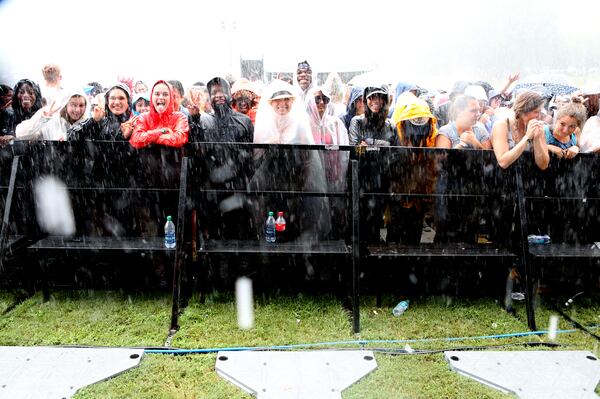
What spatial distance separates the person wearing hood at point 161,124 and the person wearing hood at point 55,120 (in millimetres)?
1072

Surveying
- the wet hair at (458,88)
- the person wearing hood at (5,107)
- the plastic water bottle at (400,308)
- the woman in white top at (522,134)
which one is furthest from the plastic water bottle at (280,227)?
the wet hair at (458,88)

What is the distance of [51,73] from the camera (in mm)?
6055

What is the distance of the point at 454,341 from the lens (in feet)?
13.0

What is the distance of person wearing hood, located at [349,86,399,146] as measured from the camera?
198 inches

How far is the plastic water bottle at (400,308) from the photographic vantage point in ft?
14.6

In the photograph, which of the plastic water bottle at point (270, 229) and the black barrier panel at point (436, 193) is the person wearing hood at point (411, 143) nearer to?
the black barrier panel at point (436, 193)

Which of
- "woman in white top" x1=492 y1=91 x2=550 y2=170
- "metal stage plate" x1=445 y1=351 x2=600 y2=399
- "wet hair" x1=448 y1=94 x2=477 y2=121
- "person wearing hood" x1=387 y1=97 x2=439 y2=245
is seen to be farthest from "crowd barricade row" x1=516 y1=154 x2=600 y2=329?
"wet hair" x1=448 y1=94 x2=477 y2=121

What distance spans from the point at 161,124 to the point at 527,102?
354 cm

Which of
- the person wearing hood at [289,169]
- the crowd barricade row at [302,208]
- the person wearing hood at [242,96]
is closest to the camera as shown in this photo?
the crowd barricade row at [302,208]

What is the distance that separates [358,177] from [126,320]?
2475mm

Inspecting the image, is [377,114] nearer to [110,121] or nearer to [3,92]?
[110,121]

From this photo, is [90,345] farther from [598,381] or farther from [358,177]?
[598,381]

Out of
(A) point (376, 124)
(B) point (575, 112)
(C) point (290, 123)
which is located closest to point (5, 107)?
(C) point (290, 123)

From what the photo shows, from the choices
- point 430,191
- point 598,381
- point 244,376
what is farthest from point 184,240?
point 598,381
